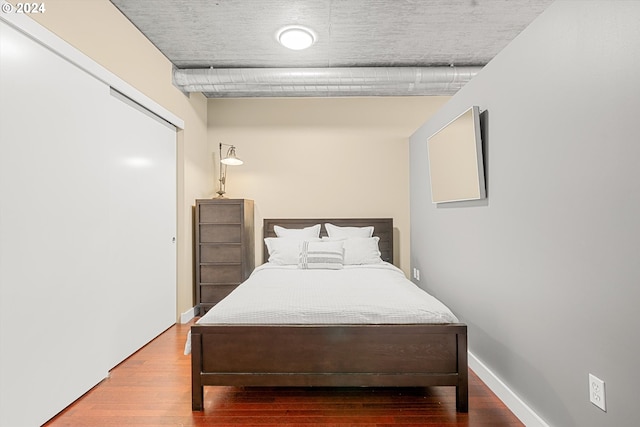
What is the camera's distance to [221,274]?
393cm

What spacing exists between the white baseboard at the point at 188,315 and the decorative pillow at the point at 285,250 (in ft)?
3.63

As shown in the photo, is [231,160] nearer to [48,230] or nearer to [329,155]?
[329,155]

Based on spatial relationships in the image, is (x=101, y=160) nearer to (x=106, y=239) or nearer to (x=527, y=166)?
(x=106, y=239)

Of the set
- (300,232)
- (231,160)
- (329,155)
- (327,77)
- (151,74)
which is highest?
(327,77)

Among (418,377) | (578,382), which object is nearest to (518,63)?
(578,382)

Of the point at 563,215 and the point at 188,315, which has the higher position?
the point at 563,215

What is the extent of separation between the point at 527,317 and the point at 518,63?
1.44m

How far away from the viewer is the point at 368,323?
212 centimetres

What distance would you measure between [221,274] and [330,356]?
220cm

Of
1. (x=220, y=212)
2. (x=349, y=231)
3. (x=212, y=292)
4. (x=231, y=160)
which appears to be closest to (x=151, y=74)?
→ (x=231, y=160)

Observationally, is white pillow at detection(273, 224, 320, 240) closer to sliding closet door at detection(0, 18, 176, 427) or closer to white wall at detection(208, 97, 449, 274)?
white wall at detection(208, 97, 449, 274)

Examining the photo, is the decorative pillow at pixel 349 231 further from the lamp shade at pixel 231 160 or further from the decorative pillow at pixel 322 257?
the lamp shade at pixel 231 160

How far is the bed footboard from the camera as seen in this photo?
2.06 metres

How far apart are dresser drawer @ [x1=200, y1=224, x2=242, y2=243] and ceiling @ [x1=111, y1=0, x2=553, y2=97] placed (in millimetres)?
1542
